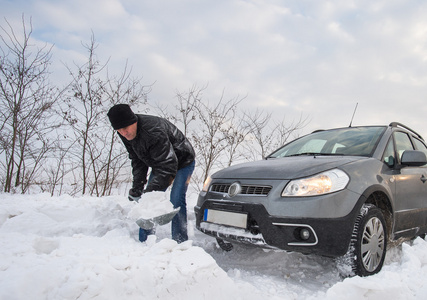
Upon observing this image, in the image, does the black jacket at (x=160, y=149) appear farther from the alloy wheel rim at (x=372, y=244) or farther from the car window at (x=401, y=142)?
the car window at (x=401, y=142)

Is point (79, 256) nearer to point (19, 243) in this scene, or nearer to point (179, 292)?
point (19, 243)

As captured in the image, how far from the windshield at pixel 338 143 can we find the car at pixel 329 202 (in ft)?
0.05

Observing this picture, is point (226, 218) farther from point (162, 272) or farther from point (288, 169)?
point (162, 272)

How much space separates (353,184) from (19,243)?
8.46 feet

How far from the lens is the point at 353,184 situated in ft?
7.77

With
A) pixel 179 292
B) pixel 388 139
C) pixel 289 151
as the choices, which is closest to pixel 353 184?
pixel 388 139

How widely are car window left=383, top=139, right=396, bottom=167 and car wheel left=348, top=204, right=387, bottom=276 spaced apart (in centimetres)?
67

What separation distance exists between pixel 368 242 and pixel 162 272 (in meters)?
1.69

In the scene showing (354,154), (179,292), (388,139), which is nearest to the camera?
(179,292)

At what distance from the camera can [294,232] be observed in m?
2.27

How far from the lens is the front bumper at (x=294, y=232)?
2188 mm

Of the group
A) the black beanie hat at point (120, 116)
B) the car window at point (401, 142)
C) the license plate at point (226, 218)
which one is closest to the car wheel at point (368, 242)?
the license plate at point (226, 218)

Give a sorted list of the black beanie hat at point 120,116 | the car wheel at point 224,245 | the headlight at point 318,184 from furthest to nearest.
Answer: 1. the car wheel at point 224,245
2. the black beanie hat at point 120,116
3. the headlight at point 318,184

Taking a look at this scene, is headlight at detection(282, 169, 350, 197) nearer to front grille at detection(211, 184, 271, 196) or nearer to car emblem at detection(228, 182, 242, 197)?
front grille at detection(211, 184, 271, 196)
